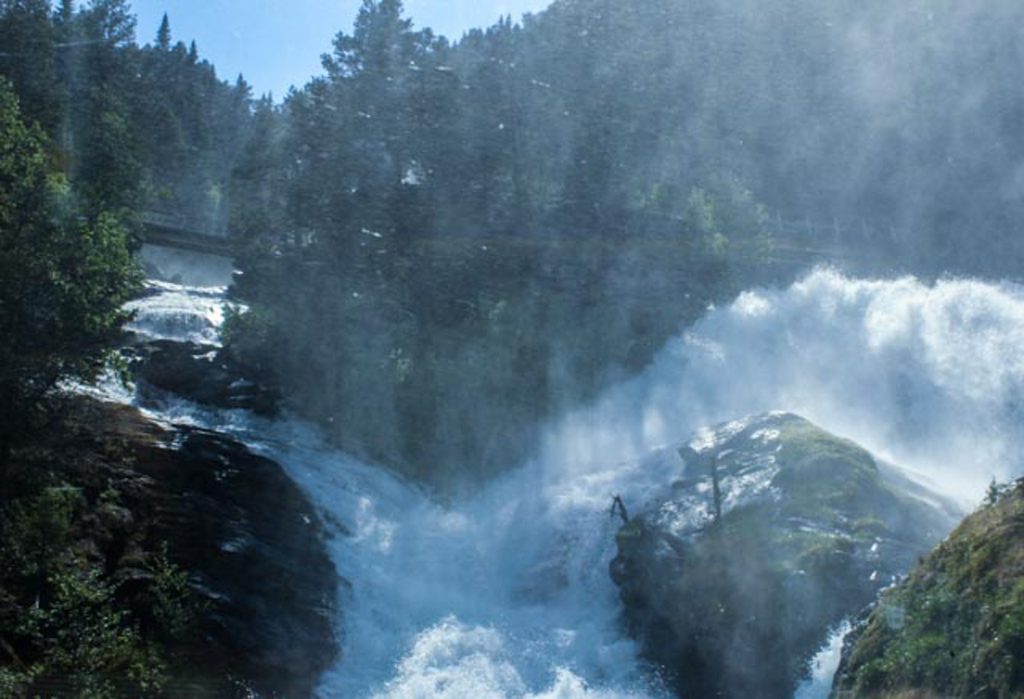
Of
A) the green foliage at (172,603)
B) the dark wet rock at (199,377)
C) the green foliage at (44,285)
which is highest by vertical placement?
the green foliage at (44,285)

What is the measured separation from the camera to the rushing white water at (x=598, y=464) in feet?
87.1

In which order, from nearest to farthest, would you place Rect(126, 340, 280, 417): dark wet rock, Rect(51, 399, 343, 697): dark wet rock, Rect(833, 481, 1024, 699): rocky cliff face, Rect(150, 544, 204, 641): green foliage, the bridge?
Rect(833, 481, 1024, 699): rocky cliff face
Rect(150, 544, 204, 641): green foliage
Rect(51, 399, 343, 697): dark wet rock
Rect(126, 340, 280, 417): dark wet rock
the bridge

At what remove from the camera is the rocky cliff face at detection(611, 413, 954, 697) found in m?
23.2

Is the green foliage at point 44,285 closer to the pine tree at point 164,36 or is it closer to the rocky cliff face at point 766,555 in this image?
the rocky cliff face at point 766,555

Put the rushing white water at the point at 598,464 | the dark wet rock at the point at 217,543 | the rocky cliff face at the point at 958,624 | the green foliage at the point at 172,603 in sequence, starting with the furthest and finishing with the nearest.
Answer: the rushing white water at the point at 598,464 < the dark wet rock at the point at 217,543 < the green foliage at the point at 172,603 < the rocky cliff face at the point at 958,624

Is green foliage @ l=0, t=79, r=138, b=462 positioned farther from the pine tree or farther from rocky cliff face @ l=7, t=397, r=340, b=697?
the pine tree

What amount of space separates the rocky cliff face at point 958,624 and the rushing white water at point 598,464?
4.87 metres

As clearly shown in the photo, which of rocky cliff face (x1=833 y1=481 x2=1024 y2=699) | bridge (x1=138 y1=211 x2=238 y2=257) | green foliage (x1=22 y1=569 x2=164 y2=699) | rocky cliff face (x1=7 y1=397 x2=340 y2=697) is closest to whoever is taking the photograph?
rocky cliff face (x1=833 y1=481 x2=1024 y2=699)

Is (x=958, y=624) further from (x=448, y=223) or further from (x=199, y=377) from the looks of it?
(x=448, y=223)

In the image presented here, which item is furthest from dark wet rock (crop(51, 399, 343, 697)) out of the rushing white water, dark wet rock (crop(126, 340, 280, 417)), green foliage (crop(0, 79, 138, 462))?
dark wet rock (crop(126, 340, 280, 417))

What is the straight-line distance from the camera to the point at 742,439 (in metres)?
30.3

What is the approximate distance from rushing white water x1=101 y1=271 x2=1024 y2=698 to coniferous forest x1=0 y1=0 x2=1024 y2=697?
748mm

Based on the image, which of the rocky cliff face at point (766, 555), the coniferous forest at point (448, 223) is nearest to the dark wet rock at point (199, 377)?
the coniferous forest at point (448, 223)

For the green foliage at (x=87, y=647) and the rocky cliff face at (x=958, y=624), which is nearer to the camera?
the rocky cliff face at (x=958, y=624)
